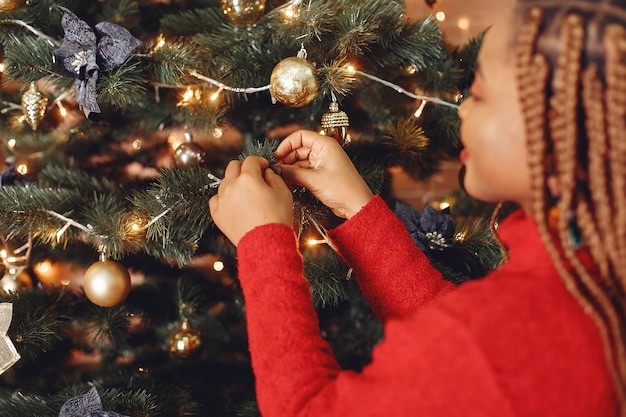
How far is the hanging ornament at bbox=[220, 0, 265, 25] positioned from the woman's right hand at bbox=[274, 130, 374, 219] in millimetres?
179

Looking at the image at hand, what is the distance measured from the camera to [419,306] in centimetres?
79

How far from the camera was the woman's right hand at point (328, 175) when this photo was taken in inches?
32.4

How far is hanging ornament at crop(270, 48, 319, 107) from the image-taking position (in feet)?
2.60

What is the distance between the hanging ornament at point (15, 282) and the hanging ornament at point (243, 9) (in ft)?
1.98

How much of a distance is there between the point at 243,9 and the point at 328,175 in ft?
0.86

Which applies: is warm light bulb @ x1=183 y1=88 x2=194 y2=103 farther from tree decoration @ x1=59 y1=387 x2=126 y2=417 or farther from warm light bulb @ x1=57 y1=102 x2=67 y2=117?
tree decoration @ x1=59 y1=387 x2=126 y2=417

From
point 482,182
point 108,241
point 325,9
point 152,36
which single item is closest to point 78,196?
point 108,241

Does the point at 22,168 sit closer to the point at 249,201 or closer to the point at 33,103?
the point at 33,103

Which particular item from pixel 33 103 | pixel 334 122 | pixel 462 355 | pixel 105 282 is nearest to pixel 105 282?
pixel 105 282

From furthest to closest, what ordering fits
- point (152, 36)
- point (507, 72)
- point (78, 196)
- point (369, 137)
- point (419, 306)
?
point (369, 137) → point (152, 36) → point (78, 196) → point (419, 306) → point (507, 72)

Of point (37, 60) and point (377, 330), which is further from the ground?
point (37, 60)

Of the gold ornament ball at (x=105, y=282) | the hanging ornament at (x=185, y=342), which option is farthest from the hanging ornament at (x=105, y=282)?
the hanging ornament at (x=185, y=342)

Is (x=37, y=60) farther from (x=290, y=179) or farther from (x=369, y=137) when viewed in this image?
(x=369, y=137)

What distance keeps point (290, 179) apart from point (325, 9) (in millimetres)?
242
